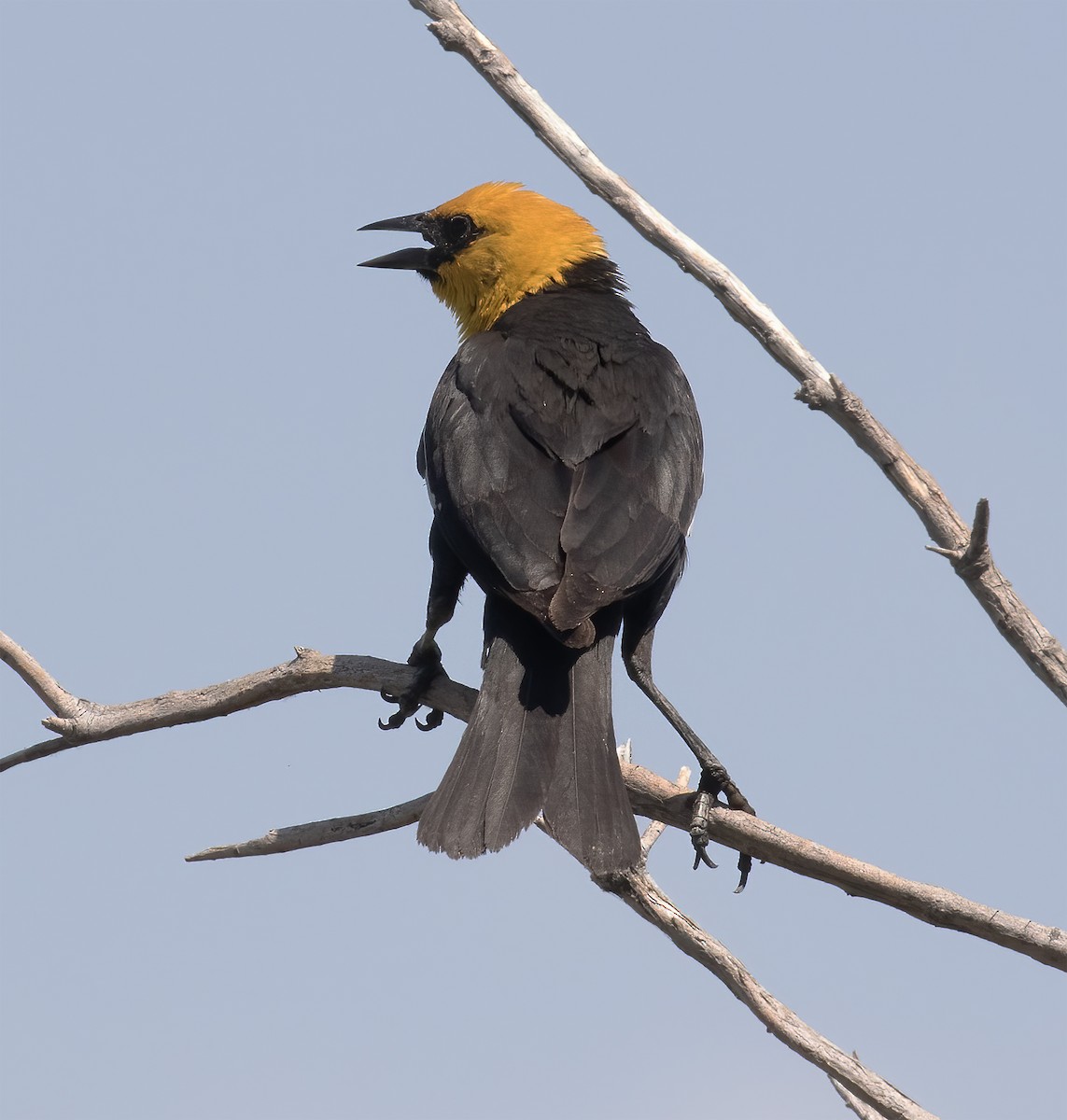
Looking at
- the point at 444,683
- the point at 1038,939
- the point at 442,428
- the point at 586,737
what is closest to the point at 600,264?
the point at 442,428

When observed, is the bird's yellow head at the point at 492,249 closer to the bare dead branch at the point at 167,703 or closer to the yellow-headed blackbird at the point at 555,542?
the yellow-headed blackbird at the point at 555,542

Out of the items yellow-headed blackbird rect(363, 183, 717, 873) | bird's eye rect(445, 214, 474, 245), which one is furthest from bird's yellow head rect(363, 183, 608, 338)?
yellow-headed blackbird rect(363, 183, 717, 873)

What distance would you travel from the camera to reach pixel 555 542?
4.63 meters

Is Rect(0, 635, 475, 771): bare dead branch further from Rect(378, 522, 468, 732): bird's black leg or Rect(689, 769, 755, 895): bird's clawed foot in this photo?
Rect(689, 769, 755, 895): bird's clawed foot

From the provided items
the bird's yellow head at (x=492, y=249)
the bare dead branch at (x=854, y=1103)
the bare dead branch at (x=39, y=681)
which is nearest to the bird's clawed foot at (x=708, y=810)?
the bare dead branch at (x=854, y=1103)

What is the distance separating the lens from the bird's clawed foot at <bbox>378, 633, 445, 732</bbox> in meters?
5.14

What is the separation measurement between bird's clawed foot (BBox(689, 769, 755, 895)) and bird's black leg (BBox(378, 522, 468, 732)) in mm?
1057

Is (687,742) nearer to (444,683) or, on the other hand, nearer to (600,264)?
(444,683)

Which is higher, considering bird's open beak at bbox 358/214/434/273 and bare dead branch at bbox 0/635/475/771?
bird's open beak at bbox 358/214/434/273

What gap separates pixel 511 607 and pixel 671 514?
0.64 m

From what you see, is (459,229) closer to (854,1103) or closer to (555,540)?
(555,540)

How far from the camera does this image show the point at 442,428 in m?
5.35

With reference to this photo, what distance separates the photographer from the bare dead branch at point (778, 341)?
156 inches

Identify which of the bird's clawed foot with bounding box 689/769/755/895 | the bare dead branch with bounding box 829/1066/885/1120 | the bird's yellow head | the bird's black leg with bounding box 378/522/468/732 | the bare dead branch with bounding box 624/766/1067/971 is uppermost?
the bird's yellow head
